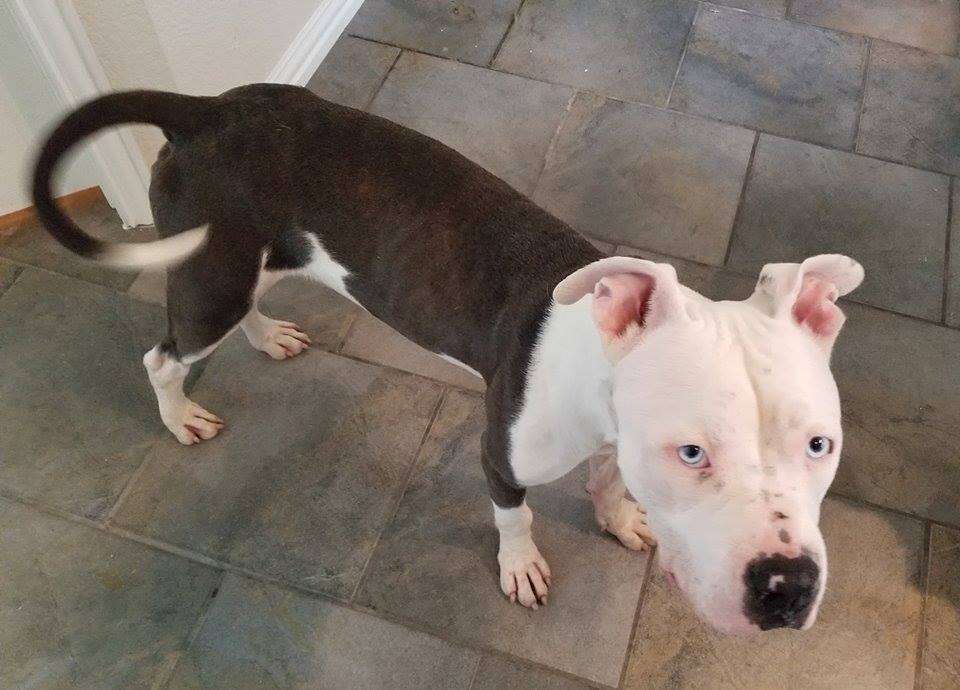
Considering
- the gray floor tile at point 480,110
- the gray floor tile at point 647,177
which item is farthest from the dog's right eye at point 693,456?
the gray floor tile at point 480,110

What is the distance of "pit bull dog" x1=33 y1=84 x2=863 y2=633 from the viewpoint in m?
1.11

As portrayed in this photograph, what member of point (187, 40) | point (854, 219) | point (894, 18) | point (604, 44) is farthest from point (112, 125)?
point (894, 18)

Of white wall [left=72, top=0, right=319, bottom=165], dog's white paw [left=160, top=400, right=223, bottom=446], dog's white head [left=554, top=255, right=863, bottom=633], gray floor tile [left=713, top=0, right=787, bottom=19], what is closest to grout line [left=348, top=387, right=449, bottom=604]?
dog's white paw [left=160, top=400, right=223, bottom=446]

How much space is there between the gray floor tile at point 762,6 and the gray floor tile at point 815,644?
2.50 metres

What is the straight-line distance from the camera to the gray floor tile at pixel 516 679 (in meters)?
1.98

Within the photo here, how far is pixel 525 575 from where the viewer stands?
2.06 meters

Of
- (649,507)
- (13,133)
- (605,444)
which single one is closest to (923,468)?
(605,444)

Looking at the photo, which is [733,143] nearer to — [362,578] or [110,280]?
[362,578]

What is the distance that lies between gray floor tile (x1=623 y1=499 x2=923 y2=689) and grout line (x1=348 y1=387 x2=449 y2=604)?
2.44ft

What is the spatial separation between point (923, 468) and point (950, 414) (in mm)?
243

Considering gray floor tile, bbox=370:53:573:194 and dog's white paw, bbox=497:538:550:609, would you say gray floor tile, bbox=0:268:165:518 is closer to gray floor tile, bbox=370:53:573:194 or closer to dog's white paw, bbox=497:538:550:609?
dog's white paw, bbox=497:538:550:609

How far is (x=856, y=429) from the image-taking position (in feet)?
7.91

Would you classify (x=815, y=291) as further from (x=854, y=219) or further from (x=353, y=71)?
(x=353, y=71)

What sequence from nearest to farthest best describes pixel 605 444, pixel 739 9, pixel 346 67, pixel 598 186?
pixel 605 444 < pixel 598 186 < pixel 346 67 < pixel 739 9
